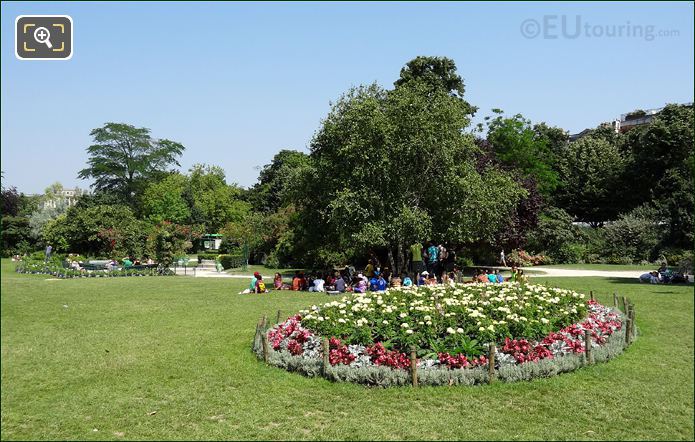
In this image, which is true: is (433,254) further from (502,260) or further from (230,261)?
(230,261)

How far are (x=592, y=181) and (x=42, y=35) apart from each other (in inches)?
2443

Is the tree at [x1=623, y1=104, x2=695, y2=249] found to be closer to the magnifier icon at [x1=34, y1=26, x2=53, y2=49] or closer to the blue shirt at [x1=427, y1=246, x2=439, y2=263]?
the blue shirt at [x1=427, y1=246, x2=439, y2=263]

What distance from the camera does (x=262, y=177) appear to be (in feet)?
294

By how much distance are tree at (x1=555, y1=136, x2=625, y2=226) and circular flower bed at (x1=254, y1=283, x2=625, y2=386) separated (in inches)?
1877

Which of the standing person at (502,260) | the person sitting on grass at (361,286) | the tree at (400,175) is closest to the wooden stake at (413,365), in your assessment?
the person sitting on grass at (361,286)

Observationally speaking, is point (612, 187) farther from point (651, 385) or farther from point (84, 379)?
point (84, 379)

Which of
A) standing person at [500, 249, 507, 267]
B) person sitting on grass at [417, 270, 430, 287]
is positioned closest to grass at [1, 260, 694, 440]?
person sitting on grass at [417, 270, 430, 287]

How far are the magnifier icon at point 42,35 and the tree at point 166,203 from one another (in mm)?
65299

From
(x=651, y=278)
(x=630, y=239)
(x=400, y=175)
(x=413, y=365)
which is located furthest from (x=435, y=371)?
(x=630, y=239)

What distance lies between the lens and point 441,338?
1178 cm

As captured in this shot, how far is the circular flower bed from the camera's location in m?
10.8

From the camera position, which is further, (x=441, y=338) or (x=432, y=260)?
(x=432, y=260)

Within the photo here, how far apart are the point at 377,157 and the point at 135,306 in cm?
1161

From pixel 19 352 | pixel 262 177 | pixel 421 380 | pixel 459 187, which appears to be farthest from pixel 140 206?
pixel 421 380
